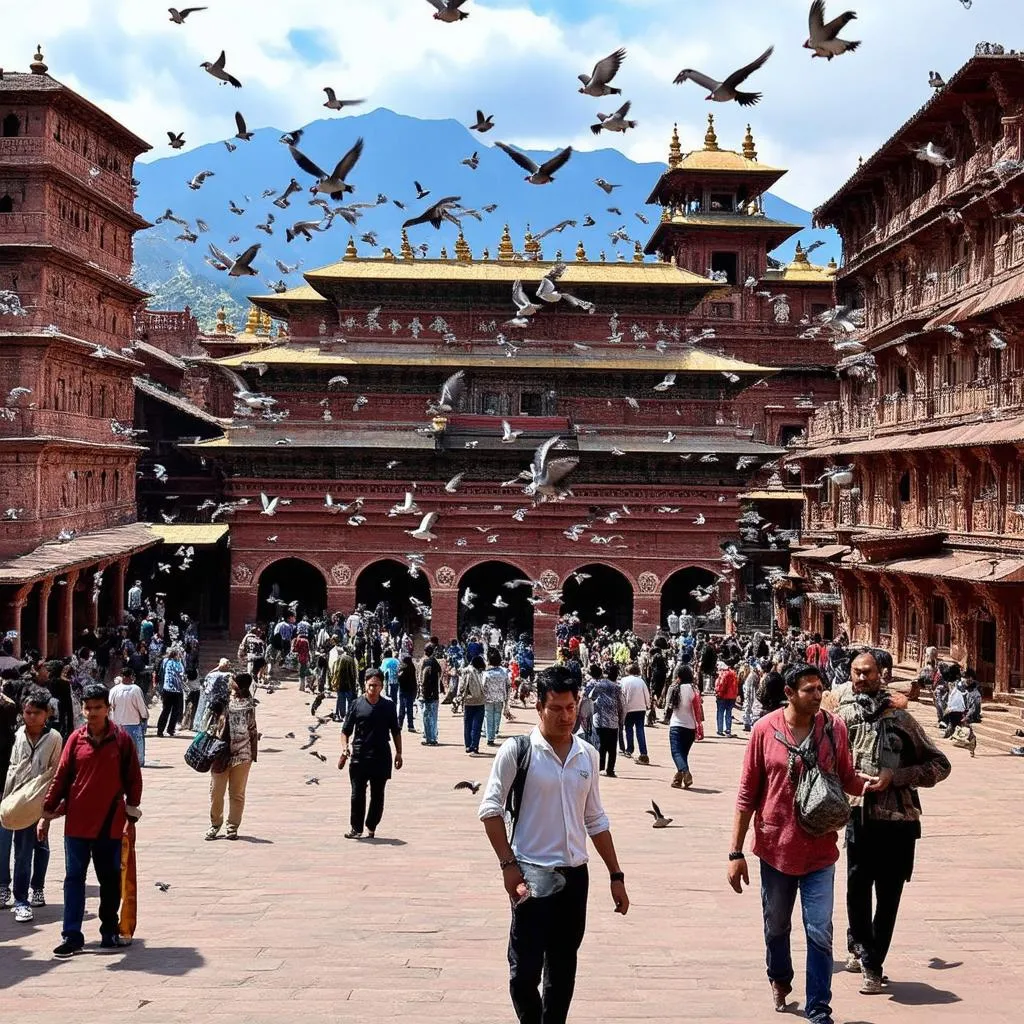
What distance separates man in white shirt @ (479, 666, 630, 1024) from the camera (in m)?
5.93

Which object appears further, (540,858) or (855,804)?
(855,804)

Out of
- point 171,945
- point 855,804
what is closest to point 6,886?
point 171,945

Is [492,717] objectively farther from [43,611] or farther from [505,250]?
[505,250]

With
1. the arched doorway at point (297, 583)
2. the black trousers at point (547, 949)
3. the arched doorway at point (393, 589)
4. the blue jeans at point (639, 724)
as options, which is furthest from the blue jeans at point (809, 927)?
the arched doorway at point (297, 583)

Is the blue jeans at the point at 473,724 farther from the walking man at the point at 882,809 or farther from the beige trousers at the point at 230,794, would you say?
the walking man at the point at 882,809

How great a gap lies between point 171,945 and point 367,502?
3045 centimetres

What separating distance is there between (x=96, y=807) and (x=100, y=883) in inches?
18.5

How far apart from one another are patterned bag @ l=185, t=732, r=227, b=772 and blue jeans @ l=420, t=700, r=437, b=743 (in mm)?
7376

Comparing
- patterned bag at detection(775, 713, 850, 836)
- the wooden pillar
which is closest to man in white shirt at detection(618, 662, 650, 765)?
patterned bag at detection(775, 713, 850, 836)

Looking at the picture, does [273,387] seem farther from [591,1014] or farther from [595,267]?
[591,1014]

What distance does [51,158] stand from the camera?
103ft

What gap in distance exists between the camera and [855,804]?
24.8 feet

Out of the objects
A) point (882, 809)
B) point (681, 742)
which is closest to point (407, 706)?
point (681, 742)

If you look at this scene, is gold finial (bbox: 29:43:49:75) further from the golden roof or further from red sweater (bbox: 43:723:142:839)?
red sweater (bbox: 43:723:142:839)
